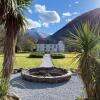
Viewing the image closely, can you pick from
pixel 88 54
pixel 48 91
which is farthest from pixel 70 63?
pixel 48 91

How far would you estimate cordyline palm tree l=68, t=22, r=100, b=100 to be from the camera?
18.6 feet

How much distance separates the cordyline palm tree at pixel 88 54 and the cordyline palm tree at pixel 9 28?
2.21 metres

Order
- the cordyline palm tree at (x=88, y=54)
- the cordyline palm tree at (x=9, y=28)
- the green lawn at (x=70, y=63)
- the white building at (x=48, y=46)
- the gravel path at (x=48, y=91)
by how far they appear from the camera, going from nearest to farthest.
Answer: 1. the cordyline palm tree at (x=88, y=54)
2. the green lawn at (x=70, y=63)
3. the cordyline palm tree at (x=9, y=28)
4. the gravel path at (x=48, y=91)
5. the white building at (x=48, y=46)

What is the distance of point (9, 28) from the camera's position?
24.3ft

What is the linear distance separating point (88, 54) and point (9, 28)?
3.09 m

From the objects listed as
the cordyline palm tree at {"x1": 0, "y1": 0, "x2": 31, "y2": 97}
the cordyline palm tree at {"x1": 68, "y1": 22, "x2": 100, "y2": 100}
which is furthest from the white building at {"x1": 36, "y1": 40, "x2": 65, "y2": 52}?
the cordyline palm tree at {"x1": 68, "y1": 22, "x2": 100, "y2": 100}

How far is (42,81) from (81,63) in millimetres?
6573

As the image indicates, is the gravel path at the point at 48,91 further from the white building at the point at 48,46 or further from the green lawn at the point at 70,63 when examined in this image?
the white building at the point at 48,46

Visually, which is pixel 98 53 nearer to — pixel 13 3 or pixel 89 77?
pixel 89 77

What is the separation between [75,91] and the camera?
9938 millimetres

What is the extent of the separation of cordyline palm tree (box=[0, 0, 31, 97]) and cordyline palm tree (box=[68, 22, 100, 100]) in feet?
7.26

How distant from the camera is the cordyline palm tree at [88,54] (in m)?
5.68

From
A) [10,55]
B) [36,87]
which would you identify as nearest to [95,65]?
[10,55]

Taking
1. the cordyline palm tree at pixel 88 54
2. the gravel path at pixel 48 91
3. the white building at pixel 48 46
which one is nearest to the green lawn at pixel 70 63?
the cordyline palm tree at pixel 88 54
